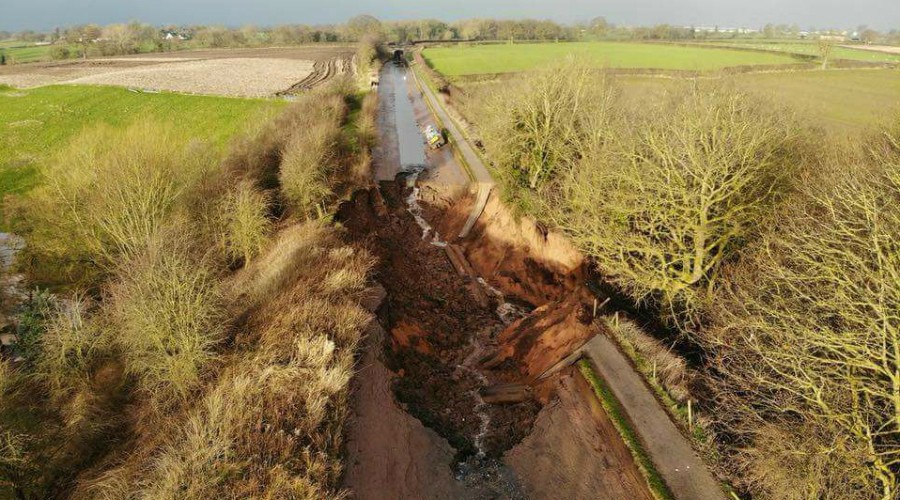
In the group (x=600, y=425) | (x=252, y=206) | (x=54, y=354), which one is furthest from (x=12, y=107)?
(x=600, y=425)

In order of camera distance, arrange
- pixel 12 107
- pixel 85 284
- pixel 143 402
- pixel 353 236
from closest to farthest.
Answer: pixel 143 402, pixel 85 284, pixel 353 236, pixel 12 107

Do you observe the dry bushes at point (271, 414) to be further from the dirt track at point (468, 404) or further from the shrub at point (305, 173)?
the shrub at point (305, 173)

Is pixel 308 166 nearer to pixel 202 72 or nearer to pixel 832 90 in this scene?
pixel 832 90

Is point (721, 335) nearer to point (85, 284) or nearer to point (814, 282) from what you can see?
point (814, 282)

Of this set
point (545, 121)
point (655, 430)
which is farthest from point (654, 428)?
point (545, 121)

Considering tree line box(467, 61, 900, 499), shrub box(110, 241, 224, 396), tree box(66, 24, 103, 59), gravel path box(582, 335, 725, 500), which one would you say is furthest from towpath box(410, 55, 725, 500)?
tree box(66, 24, 103, 59)

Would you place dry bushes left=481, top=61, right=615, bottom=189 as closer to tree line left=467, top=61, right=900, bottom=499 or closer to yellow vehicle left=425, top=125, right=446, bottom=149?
tree line left=467, top=61, right=900, bottom=499

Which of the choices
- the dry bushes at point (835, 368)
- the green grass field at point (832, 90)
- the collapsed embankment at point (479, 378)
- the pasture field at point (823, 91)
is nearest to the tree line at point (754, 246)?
the dry bushes at point (835, 368)
